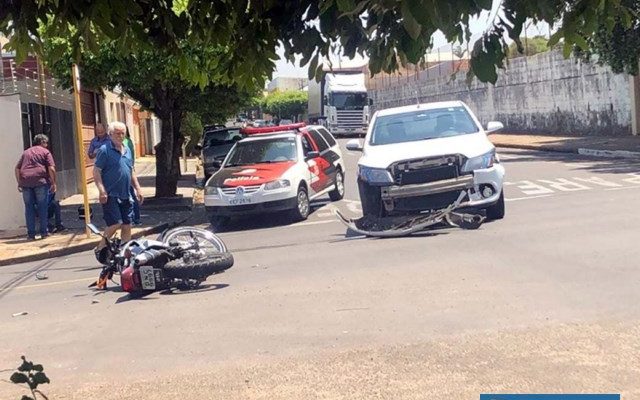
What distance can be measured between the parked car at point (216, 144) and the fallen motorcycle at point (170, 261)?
1487 centimetres

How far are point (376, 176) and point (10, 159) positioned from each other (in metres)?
8.46

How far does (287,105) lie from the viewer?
330ft

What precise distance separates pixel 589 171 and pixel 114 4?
17.7 m

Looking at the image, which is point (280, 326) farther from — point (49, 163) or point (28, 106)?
point (28, 106)

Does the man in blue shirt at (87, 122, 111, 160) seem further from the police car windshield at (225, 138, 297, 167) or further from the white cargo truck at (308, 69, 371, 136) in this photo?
the white cargo truck at (308, 69, 371, 136)

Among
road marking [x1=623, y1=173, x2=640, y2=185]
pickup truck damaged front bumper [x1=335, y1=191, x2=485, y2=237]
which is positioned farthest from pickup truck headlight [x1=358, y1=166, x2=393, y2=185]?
road marking [x1=623, y1=173, x2=640, y2=185]

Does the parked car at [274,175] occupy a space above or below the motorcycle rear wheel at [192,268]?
above

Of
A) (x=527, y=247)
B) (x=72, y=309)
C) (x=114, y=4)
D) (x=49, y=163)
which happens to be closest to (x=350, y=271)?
(x=527, y=247)

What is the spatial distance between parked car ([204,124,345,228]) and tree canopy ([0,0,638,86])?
9886 millimetres

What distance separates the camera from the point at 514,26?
10.7 feet

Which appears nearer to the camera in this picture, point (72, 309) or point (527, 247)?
point (72, 309)

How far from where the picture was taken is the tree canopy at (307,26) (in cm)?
310

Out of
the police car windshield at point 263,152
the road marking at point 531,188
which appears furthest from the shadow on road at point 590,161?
the police car windshield at point 263,152

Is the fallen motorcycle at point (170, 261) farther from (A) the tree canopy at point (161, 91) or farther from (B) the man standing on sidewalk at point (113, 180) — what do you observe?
(A) the tree canopy at point (161, 91)
